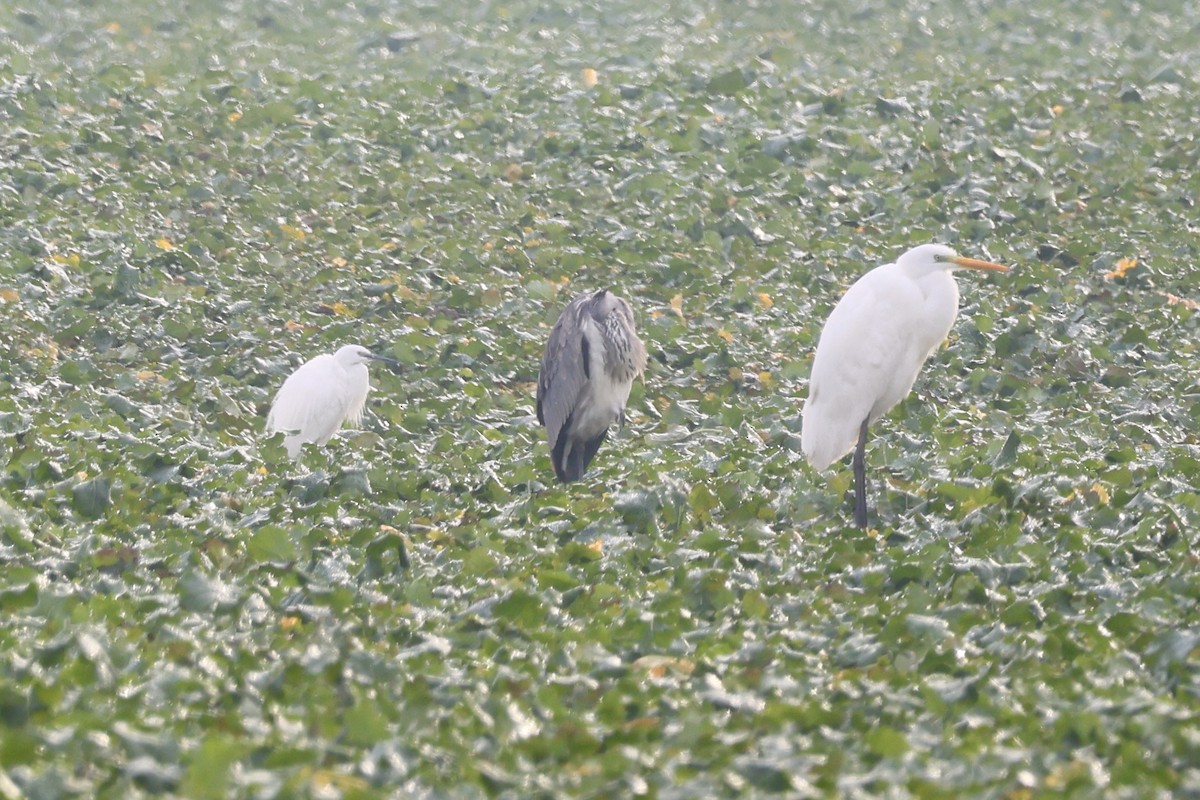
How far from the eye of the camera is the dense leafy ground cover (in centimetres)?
427

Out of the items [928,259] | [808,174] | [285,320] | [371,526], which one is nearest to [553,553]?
[371,526]

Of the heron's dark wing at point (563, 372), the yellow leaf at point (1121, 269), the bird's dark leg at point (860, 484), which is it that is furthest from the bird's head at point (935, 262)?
the yellow leaf at point (1121, 269)

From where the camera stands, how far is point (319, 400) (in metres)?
7.96

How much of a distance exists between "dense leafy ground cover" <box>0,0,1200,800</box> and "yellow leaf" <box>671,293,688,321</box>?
6 centimetres

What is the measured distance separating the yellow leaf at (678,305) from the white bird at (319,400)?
2366 mm

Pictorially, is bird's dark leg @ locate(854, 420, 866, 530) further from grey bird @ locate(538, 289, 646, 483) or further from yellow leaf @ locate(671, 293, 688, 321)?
yellow leaf @ locate(671, 293, 688, 321)

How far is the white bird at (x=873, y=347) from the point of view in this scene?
6973 millimetres

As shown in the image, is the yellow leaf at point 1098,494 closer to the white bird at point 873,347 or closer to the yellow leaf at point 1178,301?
the white bird at point 873,347

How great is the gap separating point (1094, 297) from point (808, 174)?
2764 millimetres

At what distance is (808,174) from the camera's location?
11.9m

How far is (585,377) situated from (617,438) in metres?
0.73

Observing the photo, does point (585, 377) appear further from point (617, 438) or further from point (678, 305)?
point (678, 305)

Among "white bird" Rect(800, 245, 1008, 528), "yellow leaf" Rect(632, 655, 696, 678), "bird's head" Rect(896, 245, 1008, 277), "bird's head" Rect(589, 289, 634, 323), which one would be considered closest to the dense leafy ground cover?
"yellow leaf" Rect(632, 655, 696, 678)

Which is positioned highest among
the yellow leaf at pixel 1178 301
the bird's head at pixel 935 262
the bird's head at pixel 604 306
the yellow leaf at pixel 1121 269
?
the bird's head at pixel 935 262
